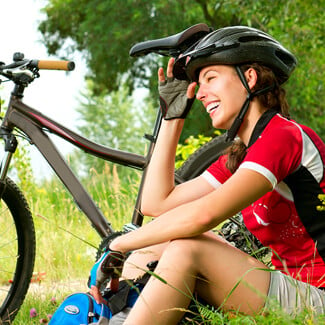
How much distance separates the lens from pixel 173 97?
2.96 metres

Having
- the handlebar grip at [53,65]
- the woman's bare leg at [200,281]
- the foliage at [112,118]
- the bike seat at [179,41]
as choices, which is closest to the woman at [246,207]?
the woman's bare leg at [200,281]

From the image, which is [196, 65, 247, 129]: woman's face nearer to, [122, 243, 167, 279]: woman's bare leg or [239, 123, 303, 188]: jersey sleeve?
[239, 123, 303, 188]: jersey sleeve

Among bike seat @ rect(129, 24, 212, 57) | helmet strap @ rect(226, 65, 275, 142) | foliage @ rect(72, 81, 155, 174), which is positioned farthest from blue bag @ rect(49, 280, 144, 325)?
foliage @ rect(72, 81, 155, 174)

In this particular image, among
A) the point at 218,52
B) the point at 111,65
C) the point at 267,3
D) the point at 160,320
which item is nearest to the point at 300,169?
the point at 218,52

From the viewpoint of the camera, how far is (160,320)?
221 centimetres

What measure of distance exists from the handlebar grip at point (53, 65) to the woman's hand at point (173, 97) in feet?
1.89

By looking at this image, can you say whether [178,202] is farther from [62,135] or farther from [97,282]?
[62,135]

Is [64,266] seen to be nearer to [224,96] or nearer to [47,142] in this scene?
[47,142]

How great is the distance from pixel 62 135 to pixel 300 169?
1451mm

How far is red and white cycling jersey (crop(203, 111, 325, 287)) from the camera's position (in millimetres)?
2277

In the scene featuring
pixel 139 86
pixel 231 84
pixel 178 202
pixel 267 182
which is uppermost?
pixel 231 84

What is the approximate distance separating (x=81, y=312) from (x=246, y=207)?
742 millimetres

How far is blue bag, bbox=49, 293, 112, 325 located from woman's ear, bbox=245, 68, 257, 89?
1.01m

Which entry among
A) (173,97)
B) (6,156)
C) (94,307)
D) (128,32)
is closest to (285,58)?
(173,97)
